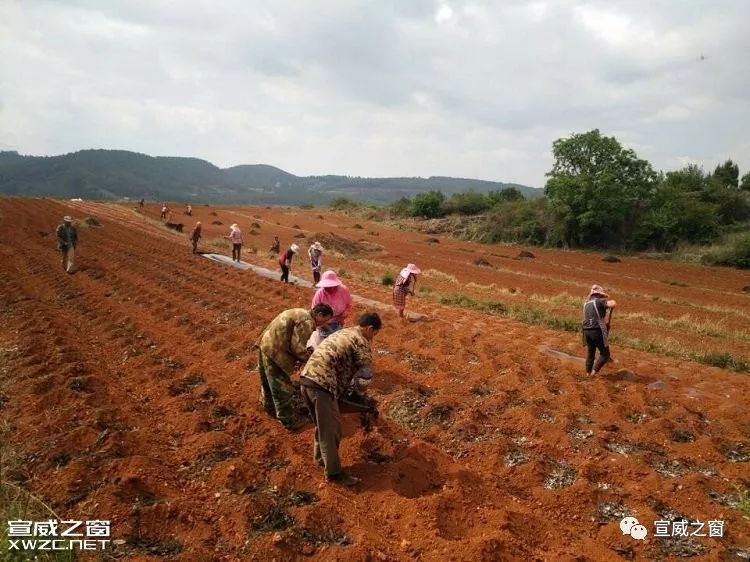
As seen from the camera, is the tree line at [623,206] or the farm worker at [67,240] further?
the tree line at [623,206]

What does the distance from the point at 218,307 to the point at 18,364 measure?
4.29m

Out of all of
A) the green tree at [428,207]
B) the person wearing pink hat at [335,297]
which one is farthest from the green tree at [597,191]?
the person wearing pink hat at [335,297]

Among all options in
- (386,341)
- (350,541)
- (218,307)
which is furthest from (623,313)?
(350,541)

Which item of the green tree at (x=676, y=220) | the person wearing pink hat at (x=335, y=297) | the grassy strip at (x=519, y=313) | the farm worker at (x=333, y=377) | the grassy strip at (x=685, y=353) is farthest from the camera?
the green tree at (x=676, y=220)

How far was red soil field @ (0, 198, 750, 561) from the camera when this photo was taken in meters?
4.06

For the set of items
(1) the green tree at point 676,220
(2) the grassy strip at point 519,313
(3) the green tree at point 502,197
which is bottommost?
(2) the grassy strip at point 519,313

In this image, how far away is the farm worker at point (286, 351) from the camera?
542 cm

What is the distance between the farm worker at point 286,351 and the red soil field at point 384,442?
0.94ft

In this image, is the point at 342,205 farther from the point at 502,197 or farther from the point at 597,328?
the point at 597,328

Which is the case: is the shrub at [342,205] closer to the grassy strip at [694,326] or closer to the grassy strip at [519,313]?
the grassy strip at [519,313]

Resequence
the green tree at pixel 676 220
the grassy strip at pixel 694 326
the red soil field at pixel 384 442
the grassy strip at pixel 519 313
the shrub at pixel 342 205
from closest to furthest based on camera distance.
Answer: the red soil field at pixel 384 442 < the grassy strip at pixel 519 313 < the grassy strip at pixel 694 326 < the green tree at pixel 676 220 < the shrub at pixel 342 205

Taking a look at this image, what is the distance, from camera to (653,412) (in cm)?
649

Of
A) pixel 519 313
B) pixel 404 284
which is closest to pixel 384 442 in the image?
pixel 404 284

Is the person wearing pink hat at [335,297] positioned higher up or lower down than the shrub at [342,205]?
lower down
